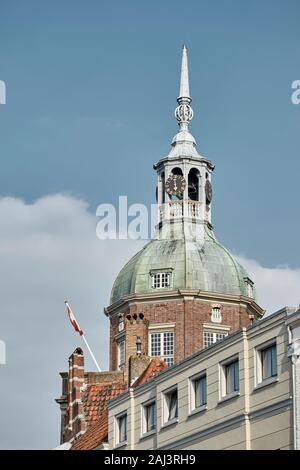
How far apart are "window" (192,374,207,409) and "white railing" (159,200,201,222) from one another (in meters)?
44.4

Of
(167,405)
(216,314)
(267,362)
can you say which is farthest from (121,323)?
(267,362)

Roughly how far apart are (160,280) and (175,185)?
7.72 metres

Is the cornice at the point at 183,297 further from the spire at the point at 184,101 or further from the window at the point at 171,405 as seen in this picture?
the window at the point at 171,405

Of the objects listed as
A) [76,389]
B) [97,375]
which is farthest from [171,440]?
[97,375]

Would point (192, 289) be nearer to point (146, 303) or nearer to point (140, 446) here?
point (146, 303)

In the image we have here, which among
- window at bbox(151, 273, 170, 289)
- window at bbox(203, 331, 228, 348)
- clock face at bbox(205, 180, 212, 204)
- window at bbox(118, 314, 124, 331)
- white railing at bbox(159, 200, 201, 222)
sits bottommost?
window at bbox(203, 331, 228, 348)

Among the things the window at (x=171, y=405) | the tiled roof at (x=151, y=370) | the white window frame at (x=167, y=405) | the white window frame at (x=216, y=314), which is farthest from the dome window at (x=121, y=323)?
the window at (x=171, y=405)

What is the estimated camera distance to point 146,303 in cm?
8812

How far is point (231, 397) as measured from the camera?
146 ft

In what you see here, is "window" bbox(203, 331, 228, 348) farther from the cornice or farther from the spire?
the spire

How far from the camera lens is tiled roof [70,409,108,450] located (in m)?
58.7

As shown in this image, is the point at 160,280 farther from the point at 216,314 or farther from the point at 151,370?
the point at 151,370

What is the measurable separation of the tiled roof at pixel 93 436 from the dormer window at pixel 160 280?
23.7 m

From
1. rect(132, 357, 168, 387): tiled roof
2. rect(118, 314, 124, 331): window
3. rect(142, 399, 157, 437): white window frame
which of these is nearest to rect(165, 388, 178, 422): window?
rect(142, 399, 157, 437): white window frame
